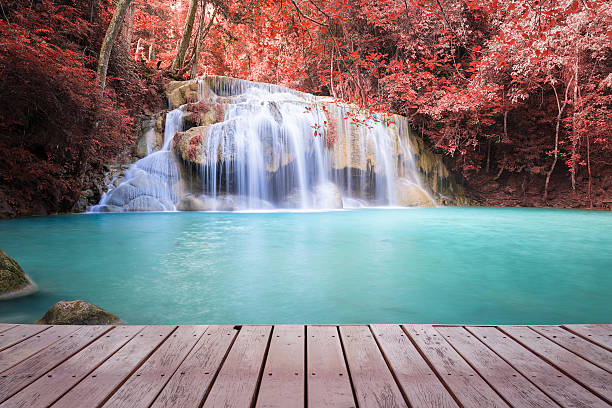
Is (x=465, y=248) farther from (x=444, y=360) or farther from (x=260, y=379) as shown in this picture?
(x=260, y=379)

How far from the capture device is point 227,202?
12195mm

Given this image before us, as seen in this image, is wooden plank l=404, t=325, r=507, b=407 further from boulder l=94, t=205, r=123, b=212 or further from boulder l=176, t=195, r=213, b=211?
boulder l=94, t=205, r=123, b=212

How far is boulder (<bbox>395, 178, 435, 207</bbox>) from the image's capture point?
601 inches

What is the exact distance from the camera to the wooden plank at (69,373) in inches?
49.2

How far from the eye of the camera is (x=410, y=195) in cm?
1539

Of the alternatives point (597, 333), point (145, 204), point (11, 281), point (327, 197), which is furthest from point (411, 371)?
point (327, 197)

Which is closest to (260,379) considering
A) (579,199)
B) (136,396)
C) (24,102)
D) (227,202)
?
(136,396)

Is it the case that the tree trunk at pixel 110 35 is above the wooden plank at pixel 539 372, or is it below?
above

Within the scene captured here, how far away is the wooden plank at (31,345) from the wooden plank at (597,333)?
2.56m

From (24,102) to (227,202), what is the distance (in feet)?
19.2

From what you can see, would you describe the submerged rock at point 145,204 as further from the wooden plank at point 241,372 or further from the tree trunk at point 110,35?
the wooden plank at point 241,372

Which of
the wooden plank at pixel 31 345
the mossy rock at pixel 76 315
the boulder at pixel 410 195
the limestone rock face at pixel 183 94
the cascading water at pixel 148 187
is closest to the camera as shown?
the wooden plank at pixel 31 345

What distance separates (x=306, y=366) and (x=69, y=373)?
92cm

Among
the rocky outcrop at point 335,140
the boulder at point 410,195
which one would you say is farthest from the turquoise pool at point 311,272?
the boulder at point 410,195
